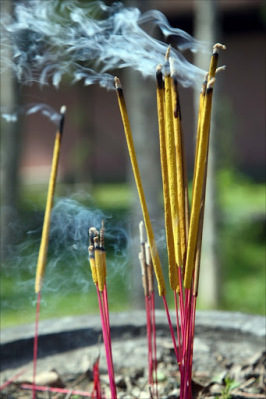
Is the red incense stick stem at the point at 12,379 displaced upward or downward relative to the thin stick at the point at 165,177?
downward

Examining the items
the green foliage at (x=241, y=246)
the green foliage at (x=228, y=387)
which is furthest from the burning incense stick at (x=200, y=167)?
the green foliage at (x=241, y=246)

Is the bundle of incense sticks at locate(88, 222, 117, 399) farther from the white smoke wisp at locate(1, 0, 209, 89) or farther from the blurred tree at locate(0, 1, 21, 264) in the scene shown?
the blurred tree at locate(0, 1, 21, 264)

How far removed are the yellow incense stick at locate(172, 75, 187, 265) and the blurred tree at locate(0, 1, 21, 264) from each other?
4.05 m

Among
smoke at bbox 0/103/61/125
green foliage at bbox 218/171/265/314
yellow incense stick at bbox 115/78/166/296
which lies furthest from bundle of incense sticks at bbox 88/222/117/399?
green foliage at bbox 218/171/265/314

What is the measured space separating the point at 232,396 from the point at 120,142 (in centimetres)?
1012

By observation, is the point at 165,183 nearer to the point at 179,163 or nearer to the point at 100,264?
the point at 179,163

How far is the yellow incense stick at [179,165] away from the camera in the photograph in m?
1.27

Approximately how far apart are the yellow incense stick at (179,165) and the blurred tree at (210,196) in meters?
2.71

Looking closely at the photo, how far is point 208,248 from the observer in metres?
4.52

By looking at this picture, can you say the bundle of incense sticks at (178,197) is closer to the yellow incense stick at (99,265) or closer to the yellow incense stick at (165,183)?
the yellow incense stick at (165,183)

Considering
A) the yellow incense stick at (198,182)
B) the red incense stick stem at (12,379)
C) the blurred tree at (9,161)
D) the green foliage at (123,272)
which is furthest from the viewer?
the blurred tree at (9,161)

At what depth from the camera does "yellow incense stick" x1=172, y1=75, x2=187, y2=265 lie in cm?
127

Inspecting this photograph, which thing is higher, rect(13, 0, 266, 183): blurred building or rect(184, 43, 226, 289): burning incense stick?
rect(13, 0, 266, 183): blurred building

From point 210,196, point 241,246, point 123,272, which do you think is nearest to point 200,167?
point 123,272
